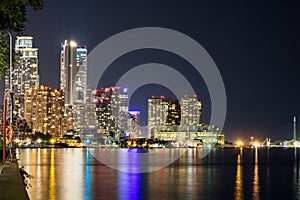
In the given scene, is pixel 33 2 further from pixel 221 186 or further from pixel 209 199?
pixel 221 186

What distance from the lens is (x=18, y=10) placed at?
55.9 ft

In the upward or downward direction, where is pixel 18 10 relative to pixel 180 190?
upward

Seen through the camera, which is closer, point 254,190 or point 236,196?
point 236,196

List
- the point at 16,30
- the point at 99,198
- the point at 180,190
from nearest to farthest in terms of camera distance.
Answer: the point at 16,30
the point at 99,198
the point at 180,190

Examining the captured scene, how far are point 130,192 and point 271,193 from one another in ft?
25.9

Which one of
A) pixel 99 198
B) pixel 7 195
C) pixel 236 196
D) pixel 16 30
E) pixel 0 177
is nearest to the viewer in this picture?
pixel 7 195

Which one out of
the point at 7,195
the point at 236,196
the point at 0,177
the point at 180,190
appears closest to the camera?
the point at 7,195

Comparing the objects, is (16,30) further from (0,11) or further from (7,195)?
(7,195)

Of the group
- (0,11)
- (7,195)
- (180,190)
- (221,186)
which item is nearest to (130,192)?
(180,190)

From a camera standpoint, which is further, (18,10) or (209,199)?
(209,199)

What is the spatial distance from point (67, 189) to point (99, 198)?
12.8ft

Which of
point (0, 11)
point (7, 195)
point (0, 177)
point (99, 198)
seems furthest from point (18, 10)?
point (99, 198)

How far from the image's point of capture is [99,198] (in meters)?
25.1

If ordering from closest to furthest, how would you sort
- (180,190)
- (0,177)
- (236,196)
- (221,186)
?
(0,177) → (236,196) → (180,190) → (221,186)
